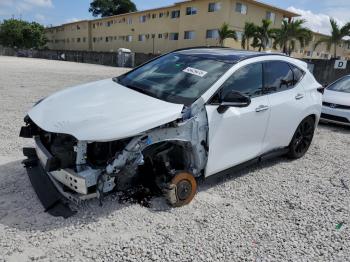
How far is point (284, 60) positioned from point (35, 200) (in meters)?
3.88

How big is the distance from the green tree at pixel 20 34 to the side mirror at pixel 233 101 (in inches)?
2706

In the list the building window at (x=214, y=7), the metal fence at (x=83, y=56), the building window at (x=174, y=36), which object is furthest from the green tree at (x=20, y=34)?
the building window at (x=214, y=7)

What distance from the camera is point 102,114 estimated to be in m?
3.02

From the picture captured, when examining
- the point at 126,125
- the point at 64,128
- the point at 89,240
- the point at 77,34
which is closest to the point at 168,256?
the point at 89,240

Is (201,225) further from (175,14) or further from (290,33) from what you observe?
(175,14)

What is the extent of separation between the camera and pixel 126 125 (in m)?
2.87

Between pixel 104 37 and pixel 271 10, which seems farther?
pixel 104 37

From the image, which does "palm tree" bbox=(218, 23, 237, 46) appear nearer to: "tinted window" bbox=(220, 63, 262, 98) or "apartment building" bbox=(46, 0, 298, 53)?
"apartment building" bbox=(46, 0, 298, 53)

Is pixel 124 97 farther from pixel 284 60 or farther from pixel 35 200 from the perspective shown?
pixel 284 60

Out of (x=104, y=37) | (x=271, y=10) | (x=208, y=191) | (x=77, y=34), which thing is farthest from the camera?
(x=77, y=34)

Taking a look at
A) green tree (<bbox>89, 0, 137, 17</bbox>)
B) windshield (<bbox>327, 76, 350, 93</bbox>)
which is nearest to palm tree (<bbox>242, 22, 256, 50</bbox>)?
windshield (<bbox>327, 76, 350, 93</bbox>)

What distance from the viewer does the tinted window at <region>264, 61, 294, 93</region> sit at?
13.9 ft

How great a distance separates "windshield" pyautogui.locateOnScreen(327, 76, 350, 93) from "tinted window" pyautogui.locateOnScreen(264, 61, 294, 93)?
4.61 meters

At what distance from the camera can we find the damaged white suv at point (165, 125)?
2.94m
